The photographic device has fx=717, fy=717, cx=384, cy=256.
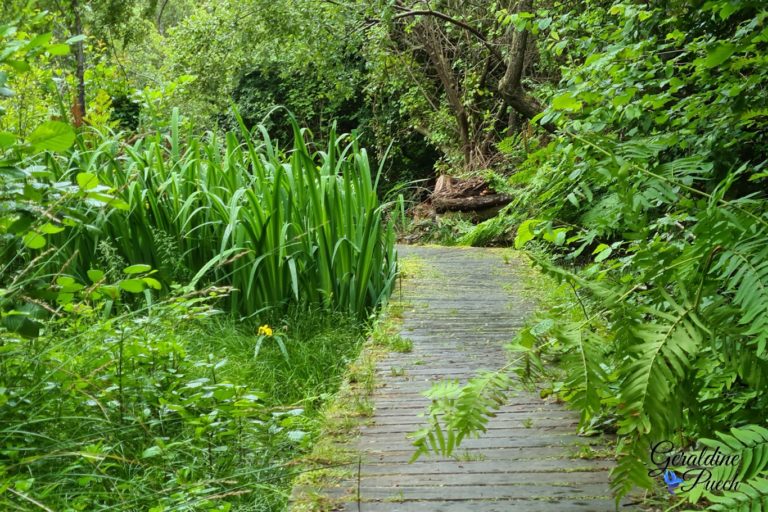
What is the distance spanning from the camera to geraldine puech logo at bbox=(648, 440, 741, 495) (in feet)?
5.29

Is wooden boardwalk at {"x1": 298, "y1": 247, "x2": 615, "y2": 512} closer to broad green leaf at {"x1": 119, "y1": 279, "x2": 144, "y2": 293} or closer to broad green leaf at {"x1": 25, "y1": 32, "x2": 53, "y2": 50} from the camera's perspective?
broad green leaf at {"x1": 119, "y1": 279, "x2": 144, "y2": 293}

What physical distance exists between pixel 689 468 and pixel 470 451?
73 cm

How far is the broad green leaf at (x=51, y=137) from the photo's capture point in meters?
2.02

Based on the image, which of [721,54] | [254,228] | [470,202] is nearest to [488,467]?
[721,54]

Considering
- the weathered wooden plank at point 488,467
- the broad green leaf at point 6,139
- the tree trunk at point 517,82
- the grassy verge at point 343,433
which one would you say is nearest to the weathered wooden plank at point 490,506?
the grassy verge at point 343,433

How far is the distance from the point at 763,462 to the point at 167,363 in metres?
2.37

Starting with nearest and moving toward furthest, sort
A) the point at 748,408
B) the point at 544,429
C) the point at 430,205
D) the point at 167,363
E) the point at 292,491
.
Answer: the point at 748,408
the point at 292,491
the point at 544,429
the point at 167,363
the point at 430,205

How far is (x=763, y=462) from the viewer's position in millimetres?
1397

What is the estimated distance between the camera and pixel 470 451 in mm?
2564

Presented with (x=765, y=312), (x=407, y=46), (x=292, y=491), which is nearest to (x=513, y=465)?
(x=292, y=491)

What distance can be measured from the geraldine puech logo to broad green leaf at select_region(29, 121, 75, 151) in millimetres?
1783

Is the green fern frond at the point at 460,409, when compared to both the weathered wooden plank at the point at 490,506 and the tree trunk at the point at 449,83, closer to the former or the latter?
the weathered wooden plank at the point at 490,506

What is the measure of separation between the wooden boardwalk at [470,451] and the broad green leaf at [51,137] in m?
1.35

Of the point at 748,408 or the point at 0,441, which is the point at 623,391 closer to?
the point at 748,408
